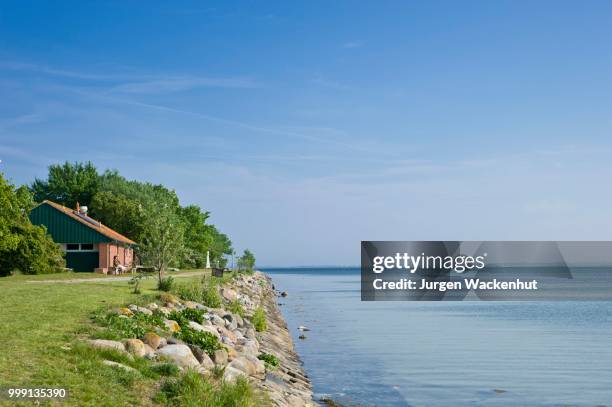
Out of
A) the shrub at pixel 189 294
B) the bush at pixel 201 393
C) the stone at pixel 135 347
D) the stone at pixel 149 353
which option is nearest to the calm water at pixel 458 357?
the shrub at pixel 189 294

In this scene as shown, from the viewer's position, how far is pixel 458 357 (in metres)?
27.9

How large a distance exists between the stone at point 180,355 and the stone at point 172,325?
8.48ft

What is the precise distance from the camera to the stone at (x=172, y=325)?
56.5 ft

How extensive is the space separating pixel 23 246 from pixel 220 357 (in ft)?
127

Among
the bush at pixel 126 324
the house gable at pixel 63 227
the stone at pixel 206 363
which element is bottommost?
the stone at pixel 206 363

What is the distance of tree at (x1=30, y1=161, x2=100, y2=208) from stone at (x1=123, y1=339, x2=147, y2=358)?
285 feet

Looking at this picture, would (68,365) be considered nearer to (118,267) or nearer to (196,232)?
(118,267)

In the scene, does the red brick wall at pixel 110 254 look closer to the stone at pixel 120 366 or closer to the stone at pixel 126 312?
the stone at pixel 126 312

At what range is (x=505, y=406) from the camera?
19.0 m

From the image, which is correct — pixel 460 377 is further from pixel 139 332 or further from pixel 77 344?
pixel 77 344

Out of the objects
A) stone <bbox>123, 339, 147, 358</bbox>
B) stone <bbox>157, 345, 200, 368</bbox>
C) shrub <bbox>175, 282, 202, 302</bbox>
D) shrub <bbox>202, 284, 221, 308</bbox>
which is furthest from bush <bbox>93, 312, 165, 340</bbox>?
shrub <bbox>202, 284, 221, 308</bbox>

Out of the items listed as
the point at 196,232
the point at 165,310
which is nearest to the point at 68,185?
the point at 196,232

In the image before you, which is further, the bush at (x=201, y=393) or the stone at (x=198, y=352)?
the stone at (x=198, y=352)

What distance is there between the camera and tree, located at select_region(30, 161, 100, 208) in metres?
97.6
